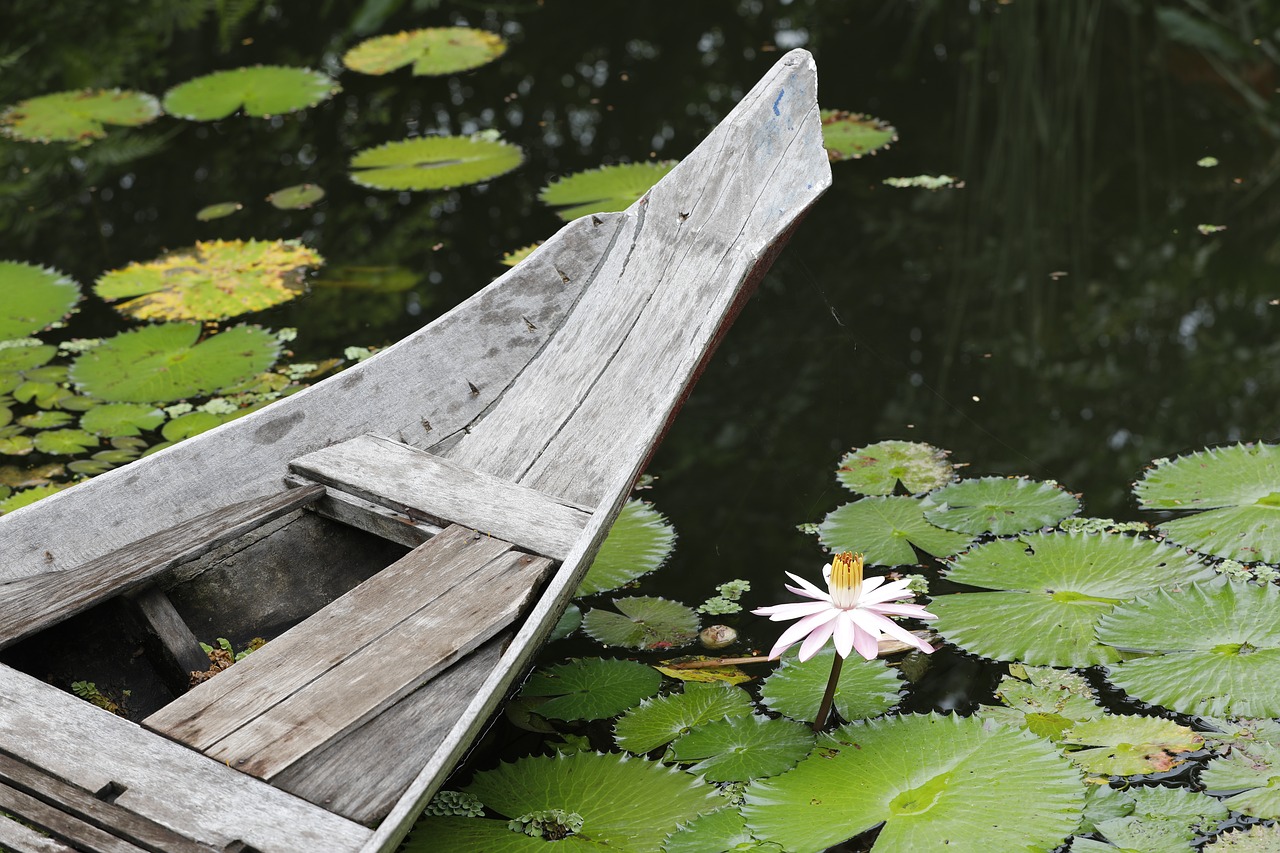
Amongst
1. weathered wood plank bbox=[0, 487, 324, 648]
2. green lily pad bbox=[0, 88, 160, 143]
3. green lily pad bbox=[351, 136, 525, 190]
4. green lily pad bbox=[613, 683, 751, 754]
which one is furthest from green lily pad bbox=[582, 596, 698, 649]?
green lily pad bbox=[0, 88, 160, 143]

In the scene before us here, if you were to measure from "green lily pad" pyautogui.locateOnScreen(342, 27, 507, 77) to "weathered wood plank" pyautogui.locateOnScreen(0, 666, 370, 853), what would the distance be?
3.60 m

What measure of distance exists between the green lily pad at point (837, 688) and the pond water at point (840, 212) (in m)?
0.06

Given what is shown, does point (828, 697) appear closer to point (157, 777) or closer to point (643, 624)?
point (643, 624)

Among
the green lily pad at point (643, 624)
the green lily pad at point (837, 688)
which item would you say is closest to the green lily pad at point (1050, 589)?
the green lily pad at point (837, 688)

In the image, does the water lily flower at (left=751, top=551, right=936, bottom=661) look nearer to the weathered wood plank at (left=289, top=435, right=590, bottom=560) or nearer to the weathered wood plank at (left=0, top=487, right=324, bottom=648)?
the weathered wood plank at (left=289, top=435, right=590, bottom=560)

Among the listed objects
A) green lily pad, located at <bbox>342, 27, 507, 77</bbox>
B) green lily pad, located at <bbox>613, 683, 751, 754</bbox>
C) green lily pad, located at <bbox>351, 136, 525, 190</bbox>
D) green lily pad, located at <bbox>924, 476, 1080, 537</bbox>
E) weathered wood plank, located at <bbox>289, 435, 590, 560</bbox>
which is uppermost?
green lily pad, located at <bbox>342, 27, 507, 77</bbox>

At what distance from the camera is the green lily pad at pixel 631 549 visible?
85.6 inches

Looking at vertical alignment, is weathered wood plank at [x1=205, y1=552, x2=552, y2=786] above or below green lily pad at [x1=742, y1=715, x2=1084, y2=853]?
above

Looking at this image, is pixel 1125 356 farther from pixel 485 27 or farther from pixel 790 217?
pixel 485 27

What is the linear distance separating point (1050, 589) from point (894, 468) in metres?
0.50

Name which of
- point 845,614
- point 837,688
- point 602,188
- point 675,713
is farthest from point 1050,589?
point 602,188

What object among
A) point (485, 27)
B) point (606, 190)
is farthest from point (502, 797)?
point (485, 27)

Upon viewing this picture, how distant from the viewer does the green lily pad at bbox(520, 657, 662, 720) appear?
72.9 inches

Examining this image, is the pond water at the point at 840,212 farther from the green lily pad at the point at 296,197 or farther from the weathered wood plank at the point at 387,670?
the weathered wood plank at the point at 387,670
